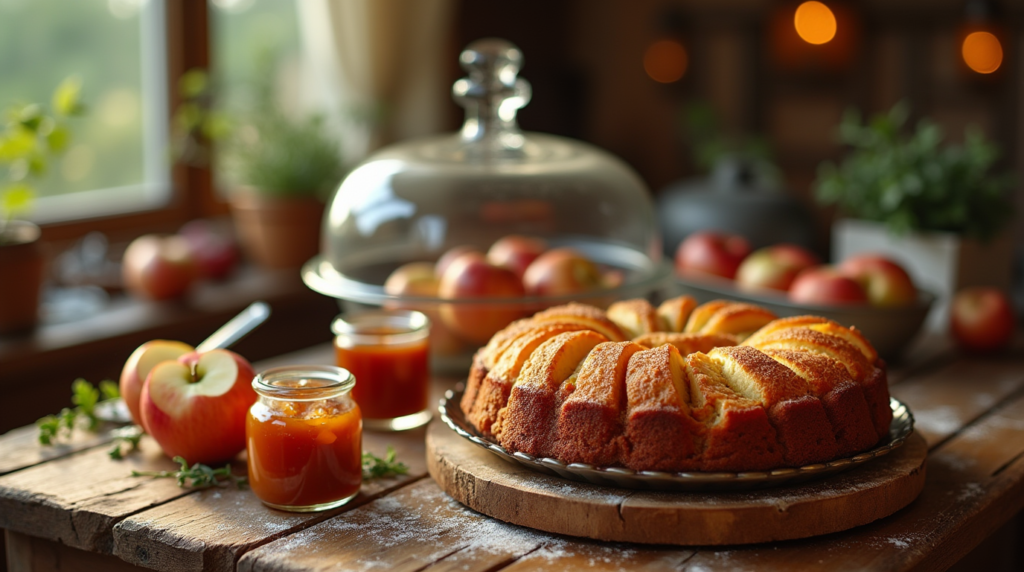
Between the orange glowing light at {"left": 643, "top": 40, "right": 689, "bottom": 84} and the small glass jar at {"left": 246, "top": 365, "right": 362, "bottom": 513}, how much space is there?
4.37m

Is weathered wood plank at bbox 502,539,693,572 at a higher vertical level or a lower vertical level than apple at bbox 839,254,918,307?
lower

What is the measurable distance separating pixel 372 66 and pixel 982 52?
8.96 feet

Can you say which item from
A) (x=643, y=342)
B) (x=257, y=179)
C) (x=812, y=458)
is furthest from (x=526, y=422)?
(x=257, y=179)

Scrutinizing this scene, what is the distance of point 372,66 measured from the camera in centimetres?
371

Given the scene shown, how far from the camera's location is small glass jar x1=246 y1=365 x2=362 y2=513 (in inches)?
44.3

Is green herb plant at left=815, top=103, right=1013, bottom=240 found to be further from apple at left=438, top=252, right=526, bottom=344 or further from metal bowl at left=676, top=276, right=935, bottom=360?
apple at left=438, top=252, right=526, bottom=344

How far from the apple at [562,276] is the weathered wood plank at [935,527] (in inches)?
23.3

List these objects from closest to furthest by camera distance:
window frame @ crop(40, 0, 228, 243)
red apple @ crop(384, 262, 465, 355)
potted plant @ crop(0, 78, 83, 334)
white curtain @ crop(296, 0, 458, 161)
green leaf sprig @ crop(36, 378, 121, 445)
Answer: green leaf sprig @ crop(36, 378, 121, 445), red apple @ crop(384, 262, 465, 355), potted plant @ crop(0, 78, 83, 334), window frame @ crop(40, 0, 228, 243), white curtain @ crop(296, 0, 458, 161)

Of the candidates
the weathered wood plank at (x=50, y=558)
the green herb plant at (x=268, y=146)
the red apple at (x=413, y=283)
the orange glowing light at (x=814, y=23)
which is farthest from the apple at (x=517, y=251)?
the orange glowing light at (x=814, y=23)

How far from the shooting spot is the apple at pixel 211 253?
2.92m

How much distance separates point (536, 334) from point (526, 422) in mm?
137

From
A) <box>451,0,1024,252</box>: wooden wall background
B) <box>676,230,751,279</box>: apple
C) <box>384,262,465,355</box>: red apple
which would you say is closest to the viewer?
<box>384,262,465,355</box>: red apple

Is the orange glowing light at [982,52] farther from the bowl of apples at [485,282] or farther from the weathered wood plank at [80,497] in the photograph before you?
the weathered wood plank at [80,497]

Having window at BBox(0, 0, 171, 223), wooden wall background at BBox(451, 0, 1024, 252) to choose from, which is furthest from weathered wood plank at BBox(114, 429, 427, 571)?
wooden wall background at BBox(451, 0, 1024, 252)
